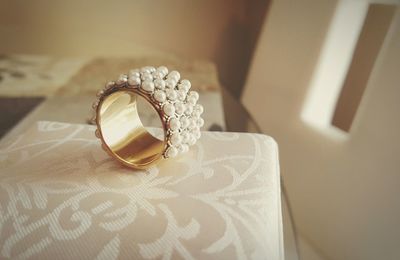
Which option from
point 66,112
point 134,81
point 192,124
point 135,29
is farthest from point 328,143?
point 135,29

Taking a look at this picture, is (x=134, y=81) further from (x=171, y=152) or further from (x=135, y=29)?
(x=135, y=29)

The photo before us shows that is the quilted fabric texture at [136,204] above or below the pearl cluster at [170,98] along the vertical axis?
below

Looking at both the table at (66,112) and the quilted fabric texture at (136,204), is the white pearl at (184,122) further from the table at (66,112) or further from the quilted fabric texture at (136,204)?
the table at (66,112)

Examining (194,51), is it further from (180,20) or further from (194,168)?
(194,168)

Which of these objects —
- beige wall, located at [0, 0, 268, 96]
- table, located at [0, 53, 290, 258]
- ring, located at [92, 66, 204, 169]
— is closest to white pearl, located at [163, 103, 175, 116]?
ring, located at [92, 66, 204, 169]

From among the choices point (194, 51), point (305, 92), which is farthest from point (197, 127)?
point (194, 51)

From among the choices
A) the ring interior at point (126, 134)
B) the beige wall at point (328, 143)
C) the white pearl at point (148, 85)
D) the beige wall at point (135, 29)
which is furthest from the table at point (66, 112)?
the beige wall at point (135, 29)
